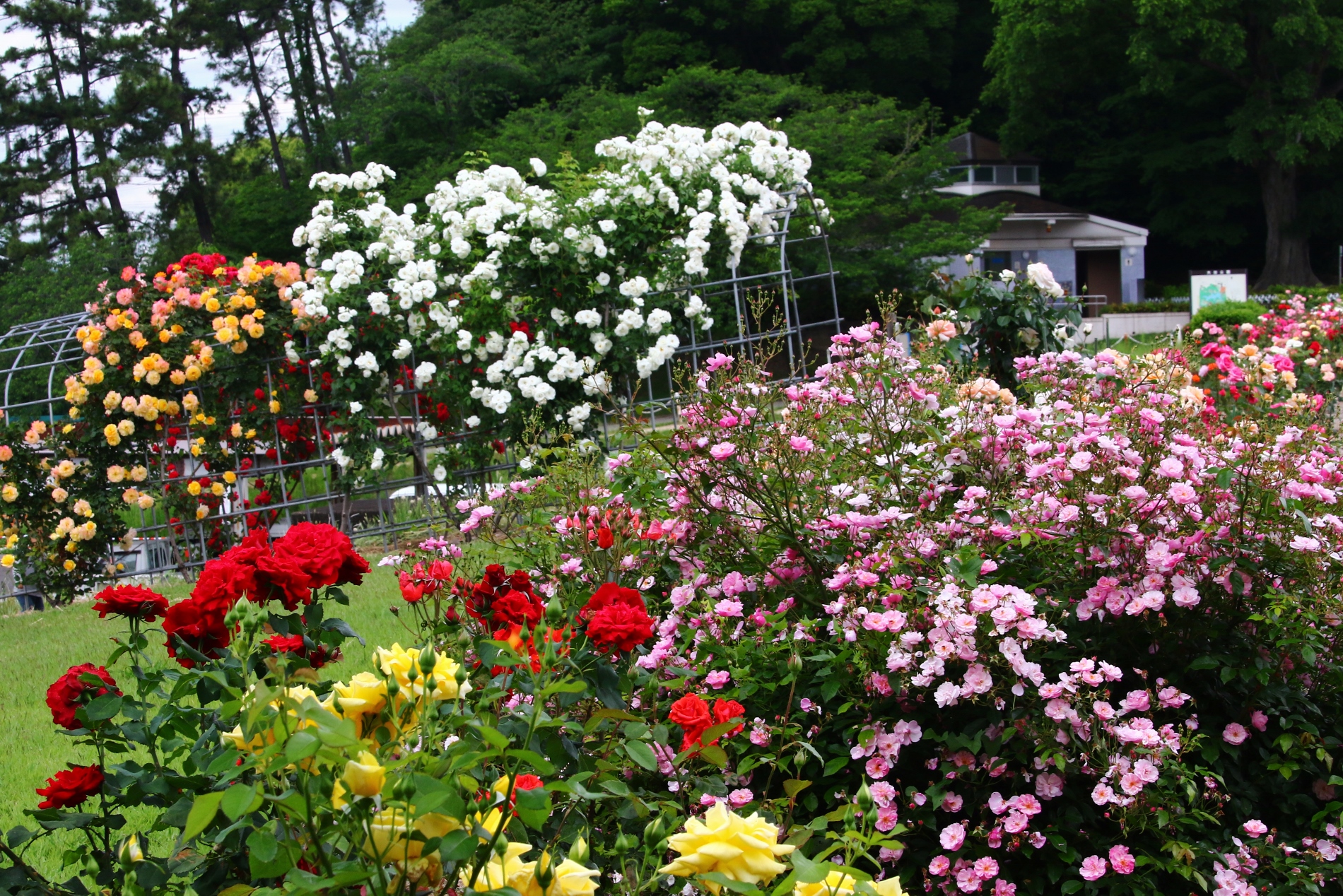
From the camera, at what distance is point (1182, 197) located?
94.1ft

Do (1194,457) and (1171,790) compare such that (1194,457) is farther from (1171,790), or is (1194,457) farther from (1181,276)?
(1181,276)

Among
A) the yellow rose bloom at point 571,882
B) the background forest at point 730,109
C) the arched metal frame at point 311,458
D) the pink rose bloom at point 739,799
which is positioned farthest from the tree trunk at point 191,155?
the yellow rose bloom at point 571,882

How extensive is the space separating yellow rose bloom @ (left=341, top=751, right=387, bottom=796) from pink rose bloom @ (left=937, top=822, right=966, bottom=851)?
1100mm

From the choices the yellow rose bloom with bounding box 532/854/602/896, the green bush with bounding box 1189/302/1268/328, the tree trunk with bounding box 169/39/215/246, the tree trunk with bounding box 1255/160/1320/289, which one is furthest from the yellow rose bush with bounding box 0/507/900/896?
the tree trunk with bounding box 1255/160/1320/289

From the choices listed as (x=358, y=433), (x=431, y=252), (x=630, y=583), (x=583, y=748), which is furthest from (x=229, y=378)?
(x=583, y=748)

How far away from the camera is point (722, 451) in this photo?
6.96 ft

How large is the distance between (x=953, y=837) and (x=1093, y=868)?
23 centimetres

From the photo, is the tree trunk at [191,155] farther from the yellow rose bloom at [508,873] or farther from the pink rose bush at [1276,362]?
the yellow rose bloom at [508,873]

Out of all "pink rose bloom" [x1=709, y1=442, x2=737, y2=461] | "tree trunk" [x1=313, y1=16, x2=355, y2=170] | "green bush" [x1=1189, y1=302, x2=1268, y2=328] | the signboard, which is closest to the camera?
"pink rose bloom" [x1=709, y1=442, x2=737, y2=461]

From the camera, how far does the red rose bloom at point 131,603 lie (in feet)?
5.18

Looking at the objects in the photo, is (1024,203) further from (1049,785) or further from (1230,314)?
(1049,785)

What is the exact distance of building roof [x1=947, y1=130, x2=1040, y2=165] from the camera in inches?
1156

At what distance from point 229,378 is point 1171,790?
5961 millimetres

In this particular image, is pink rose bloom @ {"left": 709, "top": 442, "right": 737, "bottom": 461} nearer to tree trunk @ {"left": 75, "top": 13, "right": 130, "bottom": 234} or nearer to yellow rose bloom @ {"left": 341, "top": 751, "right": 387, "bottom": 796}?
yellow rose bloom @ {"left": 341, "top": 751, "right": 387, "bottom": 796}
